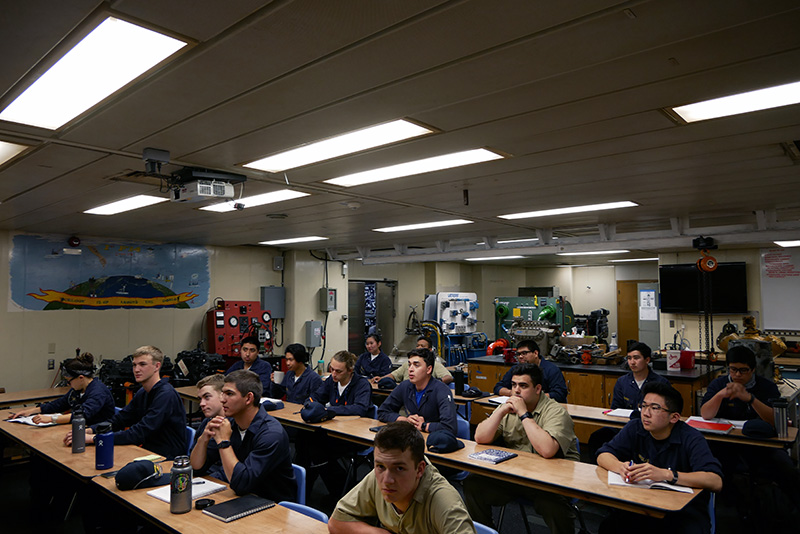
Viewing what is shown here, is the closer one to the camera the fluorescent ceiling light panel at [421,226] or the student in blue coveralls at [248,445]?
the student in blue coveralls at [248,445]

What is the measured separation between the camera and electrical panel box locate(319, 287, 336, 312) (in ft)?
34.6

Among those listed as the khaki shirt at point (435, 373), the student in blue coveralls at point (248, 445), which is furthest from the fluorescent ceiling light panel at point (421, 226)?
the student in blue coveralls at point (248, 445)

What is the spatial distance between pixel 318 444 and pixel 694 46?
4.18m

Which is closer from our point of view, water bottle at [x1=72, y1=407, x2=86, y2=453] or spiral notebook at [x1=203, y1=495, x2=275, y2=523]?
spiral notebook at [x1=203, y1=495, x2=275, y2=523]

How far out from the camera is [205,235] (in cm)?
797

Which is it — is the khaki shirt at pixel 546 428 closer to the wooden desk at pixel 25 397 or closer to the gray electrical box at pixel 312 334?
the wooden desk at pixel 25 397

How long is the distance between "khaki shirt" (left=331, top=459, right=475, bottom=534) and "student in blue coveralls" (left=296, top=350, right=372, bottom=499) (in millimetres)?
2228

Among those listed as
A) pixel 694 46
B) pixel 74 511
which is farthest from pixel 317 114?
pixel 74 511

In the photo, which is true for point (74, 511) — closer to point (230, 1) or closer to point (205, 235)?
point (205, 235)

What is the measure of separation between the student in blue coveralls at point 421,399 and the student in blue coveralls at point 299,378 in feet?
4.77

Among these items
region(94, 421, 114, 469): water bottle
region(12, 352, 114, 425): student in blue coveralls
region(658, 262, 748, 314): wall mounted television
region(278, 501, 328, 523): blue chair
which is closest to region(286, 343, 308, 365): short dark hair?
region(12, 352, 114, 425): student in blue coveralls

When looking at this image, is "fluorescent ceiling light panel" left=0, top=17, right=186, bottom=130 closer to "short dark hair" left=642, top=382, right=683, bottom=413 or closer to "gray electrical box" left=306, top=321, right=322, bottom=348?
"short dark hair" left=642, top=382, right=683, bottom=413

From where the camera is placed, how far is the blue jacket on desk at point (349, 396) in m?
4.90

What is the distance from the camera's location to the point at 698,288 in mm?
9102
